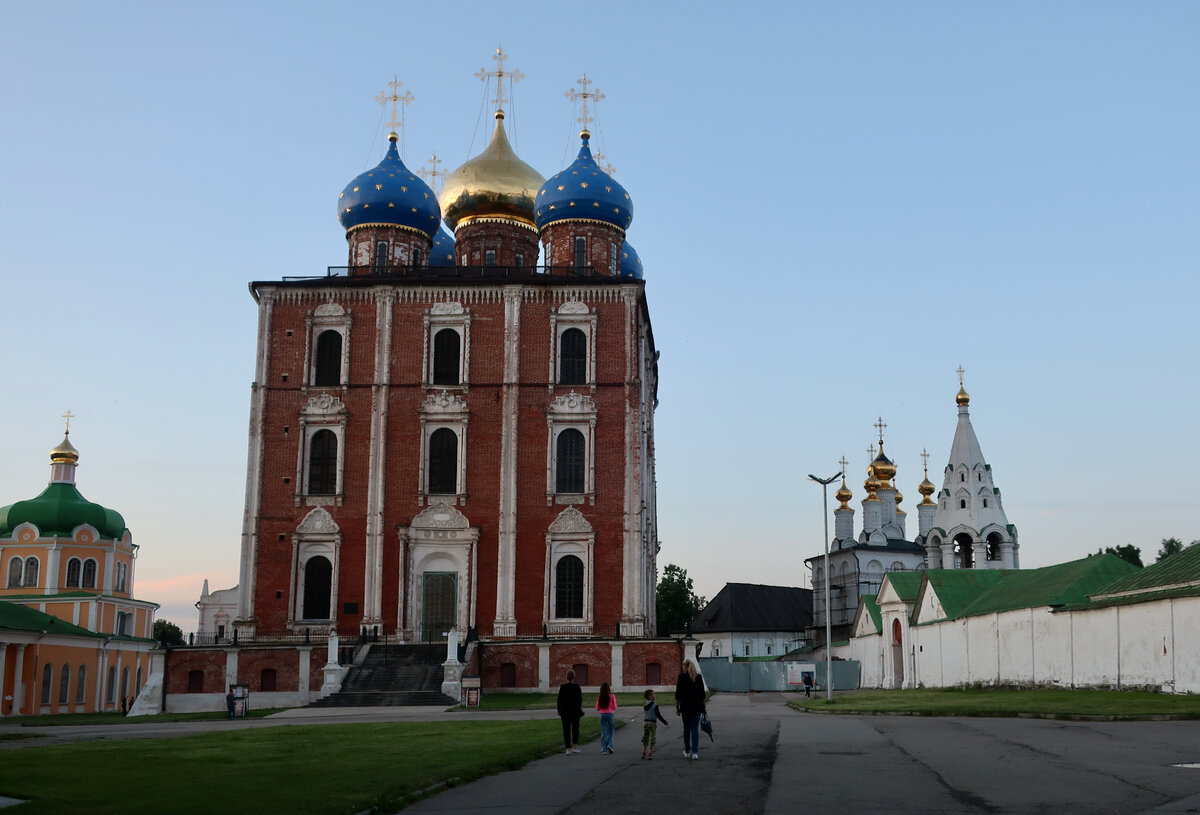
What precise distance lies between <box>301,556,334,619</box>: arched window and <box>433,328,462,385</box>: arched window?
7647 millimetres

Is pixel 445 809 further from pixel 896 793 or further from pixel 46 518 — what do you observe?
pixel 46 518

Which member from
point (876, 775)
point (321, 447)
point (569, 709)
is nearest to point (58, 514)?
point (321, 447)

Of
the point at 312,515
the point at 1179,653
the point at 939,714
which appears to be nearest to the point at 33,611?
the point at 312,515

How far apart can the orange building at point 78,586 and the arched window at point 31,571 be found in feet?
0.18

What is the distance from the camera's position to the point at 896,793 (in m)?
12.3

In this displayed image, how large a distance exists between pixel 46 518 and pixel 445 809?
60.7 m

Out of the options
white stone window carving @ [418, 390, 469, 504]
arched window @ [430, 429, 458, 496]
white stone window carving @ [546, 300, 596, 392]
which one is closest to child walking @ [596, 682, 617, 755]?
white stone window carving @ [418, 390, 469, 504]

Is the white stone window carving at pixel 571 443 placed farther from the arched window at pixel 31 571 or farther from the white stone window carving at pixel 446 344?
the arched window at pixel 31 571

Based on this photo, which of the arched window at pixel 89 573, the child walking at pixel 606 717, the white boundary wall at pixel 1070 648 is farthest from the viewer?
the arched window at pixel 89 573

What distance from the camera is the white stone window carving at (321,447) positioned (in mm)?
43000

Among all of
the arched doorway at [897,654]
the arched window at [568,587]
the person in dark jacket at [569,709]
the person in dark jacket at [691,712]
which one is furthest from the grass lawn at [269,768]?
the arched doorway at [897,654]

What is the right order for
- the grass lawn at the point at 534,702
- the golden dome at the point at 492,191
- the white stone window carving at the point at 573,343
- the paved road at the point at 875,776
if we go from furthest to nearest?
the golden dome at the point at 492,191 → the white stone window carving at the point at 573,343 → the grass lawn at the point at 534,702 → the paved road at the point at 875,776

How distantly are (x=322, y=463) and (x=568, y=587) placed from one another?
998 centimetres

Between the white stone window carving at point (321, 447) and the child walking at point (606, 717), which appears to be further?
the white stone window carving at point (321, 447)
